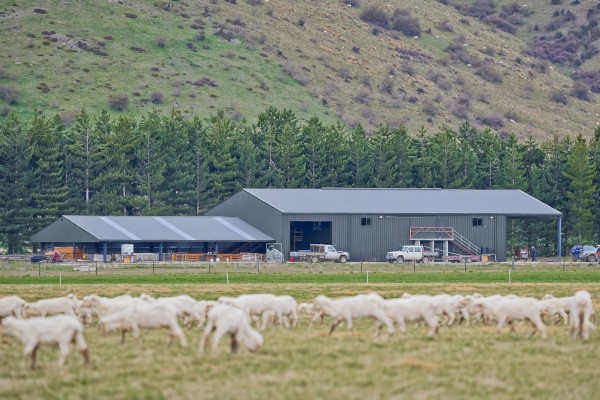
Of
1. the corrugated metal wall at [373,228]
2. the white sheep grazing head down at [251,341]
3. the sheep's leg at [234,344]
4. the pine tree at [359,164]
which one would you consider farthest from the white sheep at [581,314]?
the pine tree at [359,164]

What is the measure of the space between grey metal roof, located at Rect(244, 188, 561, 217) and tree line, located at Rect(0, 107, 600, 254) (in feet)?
43.1

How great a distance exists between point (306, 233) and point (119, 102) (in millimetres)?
63818

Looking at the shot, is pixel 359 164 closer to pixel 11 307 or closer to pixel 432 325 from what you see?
pixel 11 307

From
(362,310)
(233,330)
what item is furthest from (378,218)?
(233,330)

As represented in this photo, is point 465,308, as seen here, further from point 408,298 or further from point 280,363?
point 280,363

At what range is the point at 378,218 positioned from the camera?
10138 cm

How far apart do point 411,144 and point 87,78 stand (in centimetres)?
5890

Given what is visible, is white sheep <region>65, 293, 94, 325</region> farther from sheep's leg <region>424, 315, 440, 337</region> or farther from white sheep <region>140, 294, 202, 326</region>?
sheep's leg <region>424, 315, 440, 337</region>

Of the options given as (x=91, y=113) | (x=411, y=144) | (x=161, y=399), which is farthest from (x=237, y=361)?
(x=91, y=113)

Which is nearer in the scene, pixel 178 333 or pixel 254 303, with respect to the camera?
pixel 178 333

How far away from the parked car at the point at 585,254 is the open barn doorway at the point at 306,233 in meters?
19.9

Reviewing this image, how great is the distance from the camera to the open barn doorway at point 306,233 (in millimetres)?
103750

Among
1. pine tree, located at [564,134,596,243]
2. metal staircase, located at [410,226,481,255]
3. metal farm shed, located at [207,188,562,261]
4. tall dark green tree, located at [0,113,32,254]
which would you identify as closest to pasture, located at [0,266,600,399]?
metal farm shed, located at [207,188,562,261]

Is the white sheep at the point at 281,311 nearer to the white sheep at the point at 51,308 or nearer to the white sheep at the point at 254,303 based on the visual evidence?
the white sheep at the point at 254,303
